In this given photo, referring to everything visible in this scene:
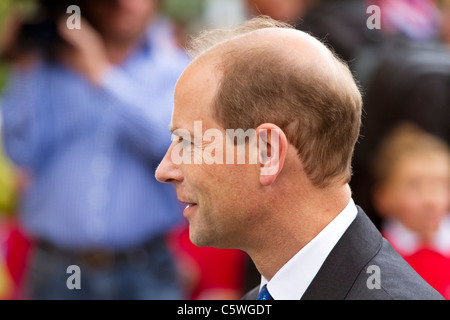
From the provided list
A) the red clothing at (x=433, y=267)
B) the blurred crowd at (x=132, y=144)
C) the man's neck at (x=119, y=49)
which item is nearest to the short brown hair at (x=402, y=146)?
the blurred crowd at (x=132, y=144)

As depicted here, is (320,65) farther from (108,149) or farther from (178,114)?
(108,149)

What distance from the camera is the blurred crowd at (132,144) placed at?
4.03 meters

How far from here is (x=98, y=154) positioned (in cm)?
414

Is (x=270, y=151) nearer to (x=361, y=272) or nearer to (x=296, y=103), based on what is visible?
(x=296, y=103)

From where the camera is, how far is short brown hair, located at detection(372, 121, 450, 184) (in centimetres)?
403

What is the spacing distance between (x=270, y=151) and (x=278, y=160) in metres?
0.03

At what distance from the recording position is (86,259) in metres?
4.02

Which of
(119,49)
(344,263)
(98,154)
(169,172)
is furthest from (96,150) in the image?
(344,263)

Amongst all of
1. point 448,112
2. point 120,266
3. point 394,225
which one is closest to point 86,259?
point 120,266

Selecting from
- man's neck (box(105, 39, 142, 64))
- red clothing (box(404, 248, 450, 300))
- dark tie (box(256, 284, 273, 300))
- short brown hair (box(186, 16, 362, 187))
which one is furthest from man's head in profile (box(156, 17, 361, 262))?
man's neck (box(105, 39, 142, 64))

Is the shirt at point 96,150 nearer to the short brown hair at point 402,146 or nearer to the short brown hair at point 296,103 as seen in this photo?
the short brown hair at point 402,146

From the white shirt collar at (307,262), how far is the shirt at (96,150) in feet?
Result: 6.79

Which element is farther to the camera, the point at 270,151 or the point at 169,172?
the point at 169,172

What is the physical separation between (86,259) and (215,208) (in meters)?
2.03
